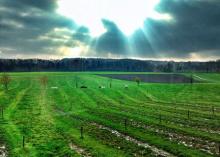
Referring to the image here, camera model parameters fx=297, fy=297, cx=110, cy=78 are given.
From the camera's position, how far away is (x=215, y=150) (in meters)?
39.6

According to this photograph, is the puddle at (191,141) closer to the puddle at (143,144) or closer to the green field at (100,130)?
the green field at (100,130)

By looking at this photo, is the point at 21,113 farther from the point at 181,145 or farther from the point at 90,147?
the point at 181,145

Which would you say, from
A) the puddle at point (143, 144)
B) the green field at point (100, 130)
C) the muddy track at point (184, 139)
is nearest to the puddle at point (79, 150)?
the green field at point (100, 130)

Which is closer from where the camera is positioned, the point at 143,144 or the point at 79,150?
the point at 79,150

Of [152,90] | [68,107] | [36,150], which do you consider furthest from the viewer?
[152,90]

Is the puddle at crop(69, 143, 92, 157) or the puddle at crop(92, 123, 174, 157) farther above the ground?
the puddle at crop(92, 123, 174, 157)

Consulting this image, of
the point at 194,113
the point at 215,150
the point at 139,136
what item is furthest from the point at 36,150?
the point at 194,113

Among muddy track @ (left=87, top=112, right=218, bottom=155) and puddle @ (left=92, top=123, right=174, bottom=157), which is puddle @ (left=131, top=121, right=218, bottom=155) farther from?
puddle @ (left=92, top=123, right=174, bottom=157)

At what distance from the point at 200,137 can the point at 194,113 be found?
2663 centimetres

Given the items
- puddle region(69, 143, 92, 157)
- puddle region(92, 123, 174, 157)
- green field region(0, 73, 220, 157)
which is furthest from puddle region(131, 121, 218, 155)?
puddle region(69, 143, 92, 157)

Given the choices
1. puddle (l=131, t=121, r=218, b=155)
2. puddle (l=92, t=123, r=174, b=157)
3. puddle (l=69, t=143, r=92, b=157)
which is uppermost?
puddle (l=131, t=121, r=218, b=155)

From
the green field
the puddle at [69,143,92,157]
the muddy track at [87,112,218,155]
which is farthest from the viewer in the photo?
the muddy track at [87,112,218,155]

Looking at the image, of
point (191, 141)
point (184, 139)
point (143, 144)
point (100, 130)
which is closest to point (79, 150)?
point (143, 144)

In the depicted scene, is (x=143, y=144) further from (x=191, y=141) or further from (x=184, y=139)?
(x=191, y=141)
